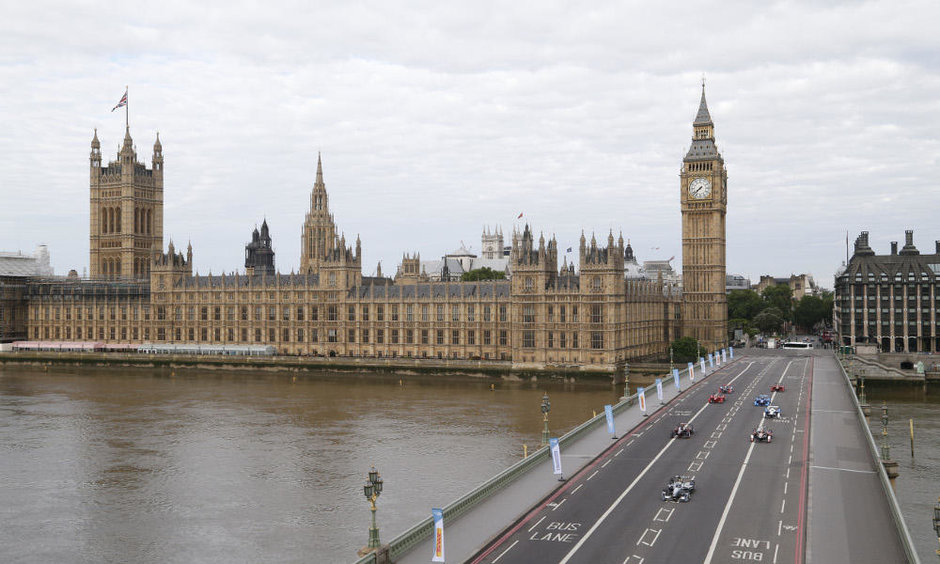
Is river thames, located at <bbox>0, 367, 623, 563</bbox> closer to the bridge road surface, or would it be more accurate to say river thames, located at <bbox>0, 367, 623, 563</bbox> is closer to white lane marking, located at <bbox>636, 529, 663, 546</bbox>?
the bridge road surface

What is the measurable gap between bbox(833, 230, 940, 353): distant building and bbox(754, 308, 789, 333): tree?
126ft

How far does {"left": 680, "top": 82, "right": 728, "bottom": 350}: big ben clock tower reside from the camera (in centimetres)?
14700

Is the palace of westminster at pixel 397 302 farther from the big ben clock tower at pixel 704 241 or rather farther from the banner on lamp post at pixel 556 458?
the banner on lamp post at pixel 556 458

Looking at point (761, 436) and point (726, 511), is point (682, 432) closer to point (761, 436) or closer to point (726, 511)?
point (761, 436)

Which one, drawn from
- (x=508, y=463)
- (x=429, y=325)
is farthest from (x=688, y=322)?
(x=508, y=463)

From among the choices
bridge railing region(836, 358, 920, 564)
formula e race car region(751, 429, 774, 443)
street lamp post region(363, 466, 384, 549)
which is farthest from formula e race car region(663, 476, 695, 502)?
street lamp post region(363, 466, 384, 549)

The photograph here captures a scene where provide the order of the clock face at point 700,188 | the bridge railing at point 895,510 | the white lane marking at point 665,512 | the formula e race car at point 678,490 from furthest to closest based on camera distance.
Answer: the clock face at point 700,188 → the formula e race car at point 678,490 → the white lane marking at point 665,512 → the bridge railing at point 895,510

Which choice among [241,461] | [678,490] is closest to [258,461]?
[241,461]

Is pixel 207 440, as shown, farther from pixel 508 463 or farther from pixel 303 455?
pixel 508 463

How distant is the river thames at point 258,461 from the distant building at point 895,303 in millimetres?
40406

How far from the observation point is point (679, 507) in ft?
139

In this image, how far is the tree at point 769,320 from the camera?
7451 inches

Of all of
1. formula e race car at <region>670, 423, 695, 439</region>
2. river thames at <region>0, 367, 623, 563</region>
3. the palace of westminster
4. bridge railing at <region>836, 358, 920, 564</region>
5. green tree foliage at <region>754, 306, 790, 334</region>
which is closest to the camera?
bridge railing at <region>836, 358, 920, 564</region>

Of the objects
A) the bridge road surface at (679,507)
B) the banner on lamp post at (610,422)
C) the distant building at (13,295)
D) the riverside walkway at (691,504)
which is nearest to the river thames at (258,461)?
the riverside walkway at (691,504)
